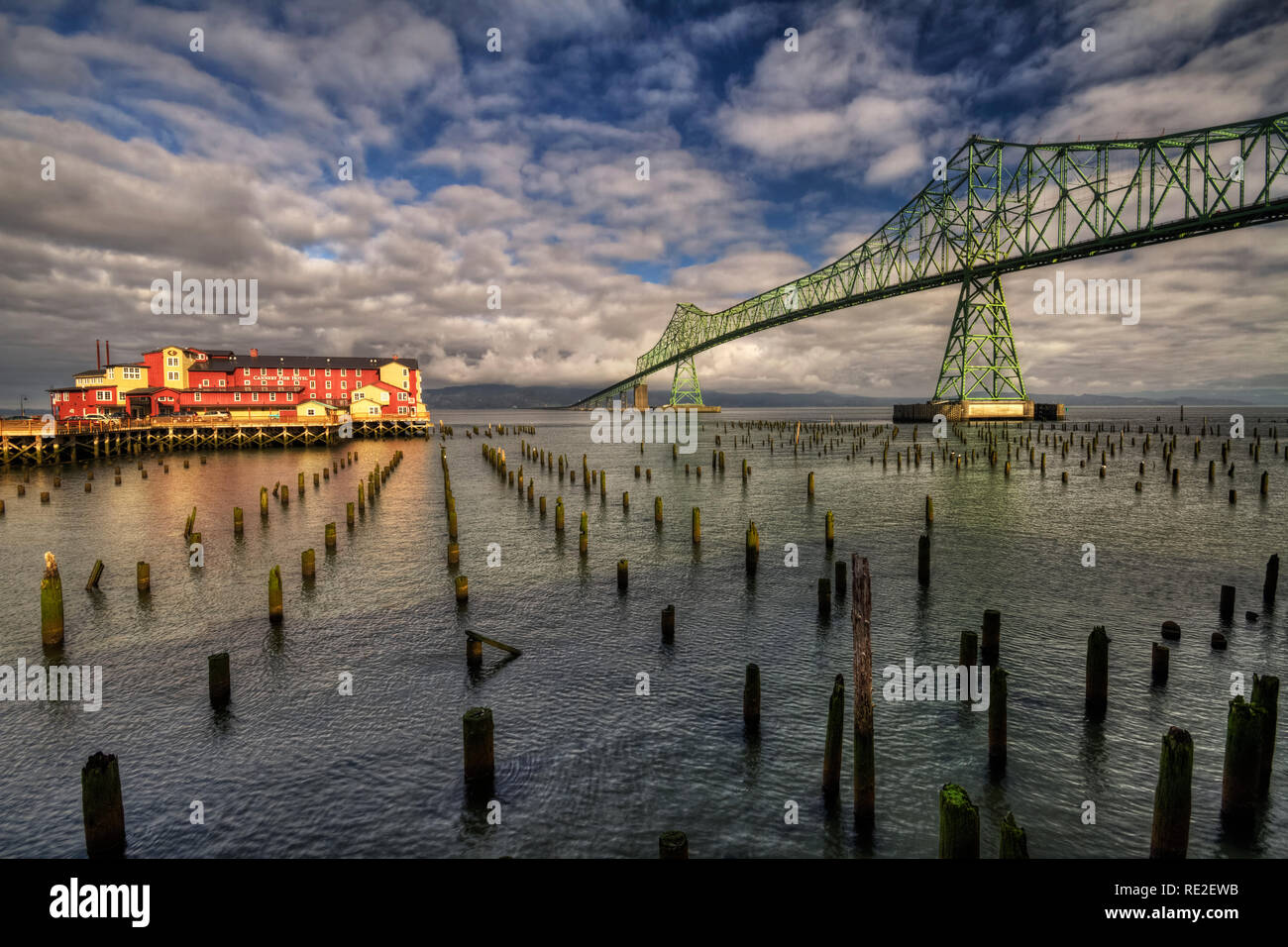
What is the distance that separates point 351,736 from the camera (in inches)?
436

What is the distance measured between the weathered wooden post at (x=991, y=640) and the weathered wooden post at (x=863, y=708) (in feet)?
20.4

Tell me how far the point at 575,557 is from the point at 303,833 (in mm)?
15293

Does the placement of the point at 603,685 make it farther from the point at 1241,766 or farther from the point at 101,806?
the point at 1241,766

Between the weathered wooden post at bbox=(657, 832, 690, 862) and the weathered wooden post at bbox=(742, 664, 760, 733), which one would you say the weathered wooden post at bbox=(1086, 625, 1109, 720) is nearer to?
the weathered wooden post at bbox=(742, 664, 760, 733)

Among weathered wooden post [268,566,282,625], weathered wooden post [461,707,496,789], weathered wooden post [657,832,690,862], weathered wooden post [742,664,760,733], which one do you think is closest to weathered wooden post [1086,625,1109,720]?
weathered wooden post [742,664,760,733]

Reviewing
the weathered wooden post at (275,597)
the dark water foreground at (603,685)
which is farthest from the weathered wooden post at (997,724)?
the weathered wooden post at (275,597)

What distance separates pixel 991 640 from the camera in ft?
45.4

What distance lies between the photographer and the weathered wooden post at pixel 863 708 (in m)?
8.56

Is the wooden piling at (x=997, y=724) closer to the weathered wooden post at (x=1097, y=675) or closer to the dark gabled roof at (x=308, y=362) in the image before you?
the weathered wooden post at (x=1097, y=675)

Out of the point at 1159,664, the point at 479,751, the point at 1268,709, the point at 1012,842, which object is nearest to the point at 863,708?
the point at 1012,842

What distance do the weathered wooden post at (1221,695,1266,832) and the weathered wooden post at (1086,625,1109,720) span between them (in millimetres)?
2867

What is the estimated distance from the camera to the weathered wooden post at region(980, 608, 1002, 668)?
1376 cm
